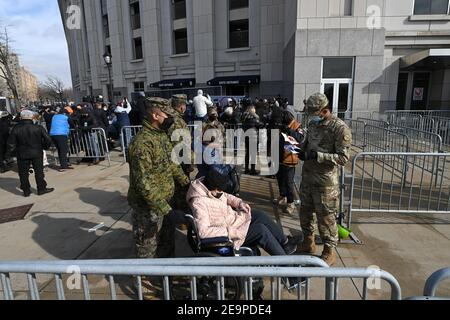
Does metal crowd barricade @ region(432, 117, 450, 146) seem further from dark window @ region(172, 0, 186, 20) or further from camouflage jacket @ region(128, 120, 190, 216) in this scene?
dark window @ region(172, 0, 186, 20)

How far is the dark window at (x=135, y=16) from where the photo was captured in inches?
1150

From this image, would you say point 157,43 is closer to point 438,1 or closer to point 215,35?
point 215,35

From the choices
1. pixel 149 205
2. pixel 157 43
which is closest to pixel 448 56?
pixel 149 205

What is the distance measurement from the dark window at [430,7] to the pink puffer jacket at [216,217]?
18600 mm

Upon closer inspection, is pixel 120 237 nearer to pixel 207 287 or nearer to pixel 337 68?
pixel 207 287

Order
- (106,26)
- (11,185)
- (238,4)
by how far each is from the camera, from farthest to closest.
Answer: (106,26), (238,4), (11,185)

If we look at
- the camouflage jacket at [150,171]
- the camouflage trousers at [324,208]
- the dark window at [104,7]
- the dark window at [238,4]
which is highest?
the dark window at [104,7]

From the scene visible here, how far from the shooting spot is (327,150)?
359 cm

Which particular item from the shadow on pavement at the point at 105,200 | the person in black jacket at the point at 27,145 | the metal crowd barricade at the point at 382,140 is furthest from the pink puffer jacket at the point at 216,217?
the metal crowd barricade at the point at 382,140

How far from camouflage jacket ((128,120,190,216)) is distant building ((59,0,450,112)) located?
46.1 ft

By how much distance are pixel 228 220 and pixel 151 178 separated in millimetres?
957

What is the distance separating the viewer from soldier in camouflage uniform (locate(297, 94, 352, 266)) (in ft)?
11.3

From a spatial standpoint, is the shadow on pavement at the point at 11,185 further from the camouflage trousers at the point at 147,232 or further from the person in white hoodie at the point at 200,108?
the camouflage trousers at the point at 147,232

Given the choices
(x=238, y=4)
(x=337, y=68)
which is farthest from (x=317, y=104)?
(x=238, y=4)
